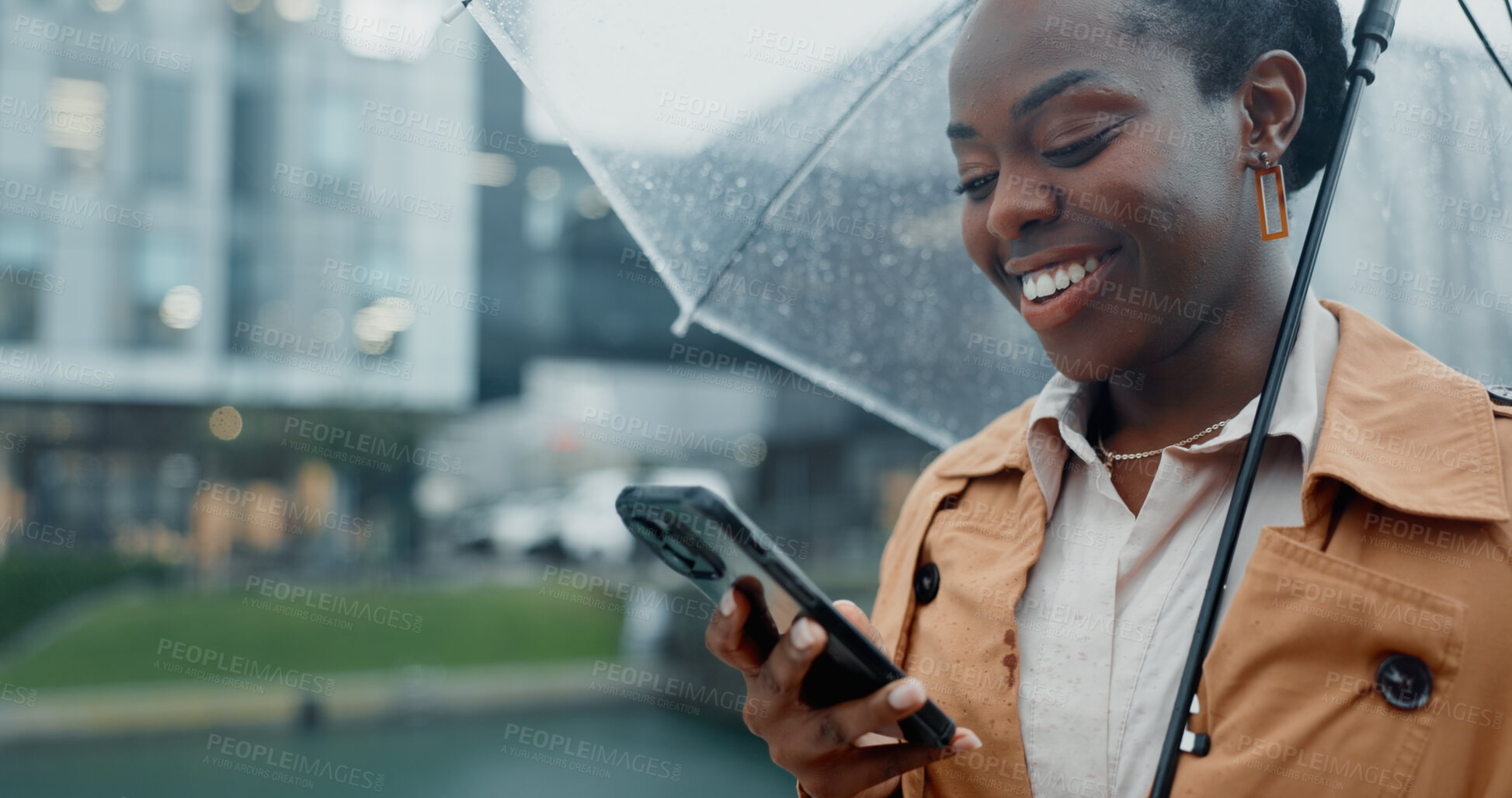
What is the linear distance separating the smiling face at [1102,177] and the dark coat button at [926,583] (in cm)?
42

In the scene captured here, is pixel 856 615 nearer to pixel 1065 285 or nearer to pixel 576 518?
pixel 1065 285

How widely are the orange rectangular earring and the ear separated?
1 centimetres

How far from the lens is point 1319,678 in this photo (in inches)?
51.7

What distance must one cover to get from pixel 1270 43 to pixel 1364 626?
32.0 inches

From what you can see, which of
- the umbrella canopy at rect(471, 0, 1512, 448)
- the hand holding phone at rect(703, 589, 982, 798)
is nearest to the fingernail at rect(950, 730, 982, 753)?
the hand holding phone at rect(703, 589, 982, 798)

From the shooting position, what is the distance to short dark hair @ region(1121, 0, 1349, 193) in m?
1.50

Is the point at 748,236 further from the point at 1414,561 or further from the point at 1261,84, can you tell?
the point at 1414,561

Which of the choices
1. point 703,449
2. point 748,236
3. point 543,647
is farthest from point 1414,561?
point 703,449

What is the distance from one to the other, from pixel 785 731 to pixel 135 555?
1650cm

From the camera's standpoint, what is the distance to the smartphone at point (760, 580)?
3.79ft

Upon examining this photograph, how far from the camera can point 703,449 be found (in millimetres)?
26438

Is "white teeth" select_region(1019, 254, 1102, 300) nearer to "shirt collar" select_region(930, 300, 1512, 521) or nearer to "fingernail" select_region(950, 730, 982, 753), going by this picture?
"shirt collar" select_region(930, 300, 1512, 521)

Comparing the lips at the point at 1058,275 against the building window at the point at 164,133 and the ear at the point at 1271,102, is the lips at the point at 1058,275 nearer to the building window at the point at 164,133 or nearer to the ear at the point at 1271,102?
the ear at the point at 1271,102

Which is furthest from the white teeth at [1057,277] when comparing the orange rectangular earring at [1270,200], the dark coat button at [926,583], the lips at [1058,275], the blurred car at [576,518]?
the blurred car at [576,518]
